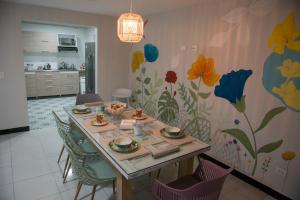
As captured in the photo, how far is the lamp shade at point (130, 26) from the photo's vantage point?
199 centimetres

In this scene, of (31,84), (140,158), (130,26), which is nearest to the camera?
(140,158)

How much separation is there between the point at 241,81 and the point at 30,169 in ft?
10.1

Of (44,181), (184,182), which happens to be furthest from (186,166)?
(44,181)

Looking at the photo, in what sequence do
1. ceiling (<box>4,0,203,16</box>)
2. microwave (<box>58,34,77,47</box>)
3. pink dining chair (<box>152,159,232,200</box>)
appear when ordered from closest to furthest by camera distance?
1. pink dining chair (<box>152,159,232,200</box>)
2. ceiling (<box>4,0,203,16</box>)
3. microwave (<box>58,34,77,47</box>)

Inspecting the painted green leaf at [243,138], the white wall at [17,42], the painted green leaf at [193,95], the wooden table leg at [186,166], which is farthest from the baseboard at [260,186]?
the white wall at [17,42]

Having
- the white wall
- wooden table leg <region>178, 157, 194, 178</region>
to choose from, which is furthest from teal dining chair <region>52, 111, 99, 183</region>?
the white wall

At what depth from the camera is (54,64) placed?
23.2ft

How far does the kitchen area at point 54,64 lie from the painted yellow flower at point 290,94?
450cm

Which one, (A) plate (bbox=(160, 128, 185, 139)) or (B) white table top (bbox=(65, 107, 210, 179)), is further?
(A) plate (bbox=(160, 128, 185, 139))

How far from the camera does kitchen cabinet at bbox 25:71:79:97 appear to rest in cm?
621

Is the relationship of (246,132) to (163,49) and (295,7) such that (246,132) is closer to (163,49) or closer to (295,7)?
(295,7)

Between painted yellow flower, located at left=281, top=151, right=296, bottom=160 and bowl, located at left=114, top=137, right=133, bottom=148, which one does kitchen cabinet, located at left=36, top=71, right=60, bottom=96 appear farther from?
painted yellow flower, located at left=281, top=151, right=296, bottom=160

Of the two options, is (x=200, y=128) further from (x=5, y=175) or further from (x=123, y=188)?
(x=5, y=175)

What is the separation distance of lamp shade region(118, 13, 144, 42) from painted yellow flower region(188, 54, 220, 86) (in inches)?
55.4
